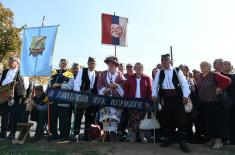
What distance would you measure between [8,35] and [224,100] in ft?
99.3

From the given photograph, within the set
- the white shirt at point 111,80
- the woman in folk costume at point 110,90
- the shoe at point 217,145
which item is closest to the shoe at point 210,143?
the shoe at point 217,145

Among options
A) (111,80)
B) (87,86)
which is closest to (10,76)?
(87,86)

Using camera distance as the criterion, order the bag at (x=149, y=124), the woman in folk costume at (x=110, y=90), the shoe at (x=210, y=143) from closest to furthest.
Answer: the bag at (x=149, y=124) < the shoe at (x=210, y=143) < the woman in folk costume at (x=110, y=90)

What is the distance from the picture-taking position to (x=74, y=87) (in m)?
8.97

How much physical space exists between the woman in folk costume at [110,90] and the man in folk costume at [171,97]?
3.20 feet

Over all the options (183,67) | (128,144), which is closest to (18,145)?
(128,144)

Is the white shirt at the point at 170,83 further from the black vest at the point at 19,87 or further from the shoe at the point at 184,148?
the black vest at the point at 19,87

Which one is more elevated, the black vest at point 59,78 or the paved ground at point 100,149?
the black vest at point 59,78

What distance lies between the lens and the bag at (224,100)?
805cm

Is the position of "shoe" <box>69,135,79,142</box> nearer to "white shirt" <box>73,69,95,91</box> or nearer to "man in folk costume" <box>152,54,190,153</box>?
"white shirt" <box>73,69,95,91</box>

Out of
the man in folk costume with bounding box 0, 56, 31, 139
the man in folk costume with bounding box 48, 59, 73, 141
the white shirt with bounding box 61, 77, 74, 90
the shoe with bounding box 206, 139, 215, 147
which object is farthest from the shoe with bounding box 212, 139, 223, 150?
the man in folk costume with bounding box 0, 56, 31, 139

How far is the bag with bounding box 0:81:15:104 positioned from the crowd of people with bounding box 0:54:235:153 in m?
0.12

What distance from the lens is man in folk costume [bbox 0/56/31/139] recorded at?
9.55m

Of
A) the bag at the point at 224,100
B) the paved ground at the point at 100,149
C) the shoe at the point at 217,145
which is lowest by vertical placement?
the paved ground at the point at 100,149
